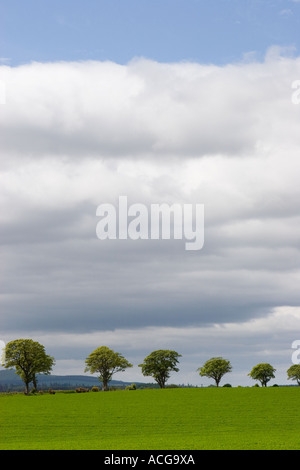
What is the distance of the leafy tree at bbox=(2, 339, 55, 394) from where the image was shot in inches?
6516

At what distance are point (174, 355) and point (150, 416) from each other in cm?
10726

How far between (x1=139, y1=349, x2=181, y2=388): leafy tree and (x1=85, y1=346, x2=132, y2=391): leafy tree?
7.90 metres

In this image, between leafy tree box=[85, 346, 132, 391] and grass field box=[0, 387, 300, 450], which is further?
leafy tree box=[85, 346, 132, 391]

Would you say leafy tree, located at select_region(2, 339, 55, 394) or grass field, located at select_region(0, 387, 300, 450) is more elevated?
leafy tree, located at select_region(2, 339, 55, 394)

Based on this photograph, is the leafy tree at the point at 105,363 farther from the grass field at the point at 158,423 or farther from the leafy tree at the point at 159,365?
the grass field at the point at 158,423

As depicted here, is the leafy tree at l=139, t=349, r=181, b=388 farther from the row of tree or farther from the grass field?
the grass field

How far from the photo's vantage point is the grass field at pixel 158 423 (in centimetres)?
5388

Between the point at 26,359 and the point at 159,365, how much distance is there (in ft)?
145

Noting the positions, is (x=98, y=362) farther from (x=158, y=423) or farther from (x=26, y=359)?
(x=158, y=423)

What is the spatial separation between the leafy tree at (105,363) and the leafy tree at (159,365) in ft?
25.9

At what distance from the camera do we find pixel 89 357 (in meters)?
182

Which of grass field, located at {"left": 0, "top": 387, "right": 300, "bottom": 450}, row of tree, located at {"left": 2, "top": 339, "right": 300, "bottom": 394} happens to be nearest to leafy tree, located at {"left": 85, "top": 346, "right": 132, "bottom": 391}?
row of tree, located at {"left": 2, "top": 339, "right": 300, "bottom": 394}

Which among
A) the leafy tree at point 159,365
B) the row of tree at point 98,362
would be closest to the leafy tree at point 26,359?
the row of tree at point 98,362
